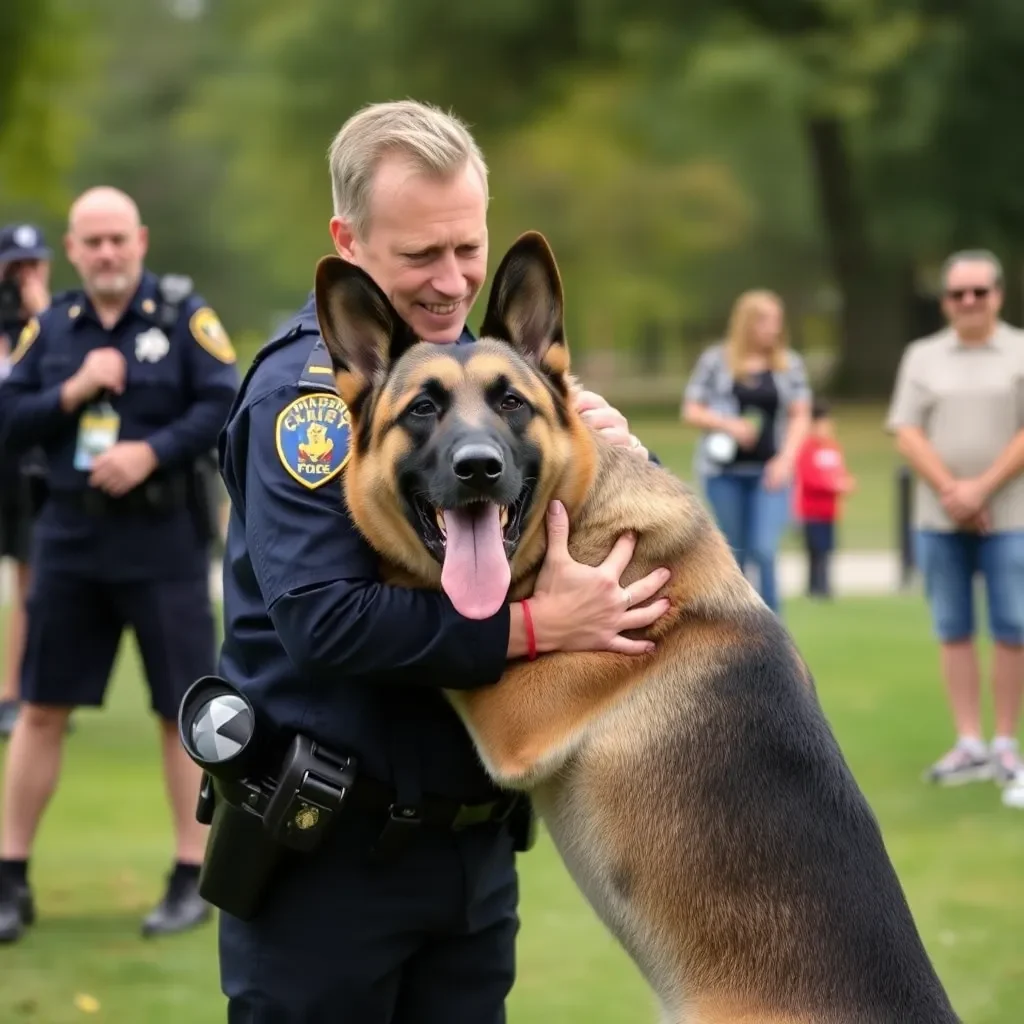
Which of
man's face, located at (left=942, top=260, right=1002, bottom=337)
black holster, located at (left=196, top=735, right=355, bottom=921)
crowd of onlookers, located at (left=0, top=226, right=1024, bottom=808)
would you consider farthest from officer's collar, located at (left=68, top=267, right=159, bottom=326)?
man's face, located at (left=942, top=260, right=1002, bottom=337)

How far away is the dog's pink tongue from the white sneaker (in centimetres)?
474

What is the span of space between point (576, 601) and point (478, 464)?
0.99ft

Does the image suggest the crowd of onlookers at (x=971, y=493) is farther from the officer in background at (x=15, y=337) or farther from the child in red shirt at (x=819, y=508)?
the child in red shirt at (x=819, y=508)

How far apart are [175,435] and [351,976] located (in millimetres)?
3029

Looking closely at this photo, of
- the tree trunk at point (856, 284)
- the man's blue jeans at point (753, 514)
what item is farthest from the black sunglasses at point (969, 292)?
the tree trunk at point (856, 284)

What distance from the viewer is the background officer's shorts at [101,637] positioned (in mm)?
5234

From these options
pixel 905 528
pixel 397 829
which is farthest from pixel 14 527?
pixel 905 528

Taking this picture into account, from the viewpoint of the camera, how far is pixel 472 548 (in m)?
2.48

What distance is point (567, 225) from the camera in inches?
1484

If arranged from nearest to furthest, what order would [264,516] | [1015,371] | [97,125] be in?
[264,516] < [1015,371] < [97,125]

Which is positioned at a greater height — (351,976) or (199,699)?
(199,699)

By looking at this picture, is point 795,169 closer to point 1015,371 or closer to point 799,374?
point 799,374

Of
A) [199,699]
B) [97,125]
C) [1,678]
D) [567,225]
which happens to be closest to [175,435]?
[199,699]

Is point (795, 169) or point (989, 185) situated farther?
point (795, 169)
